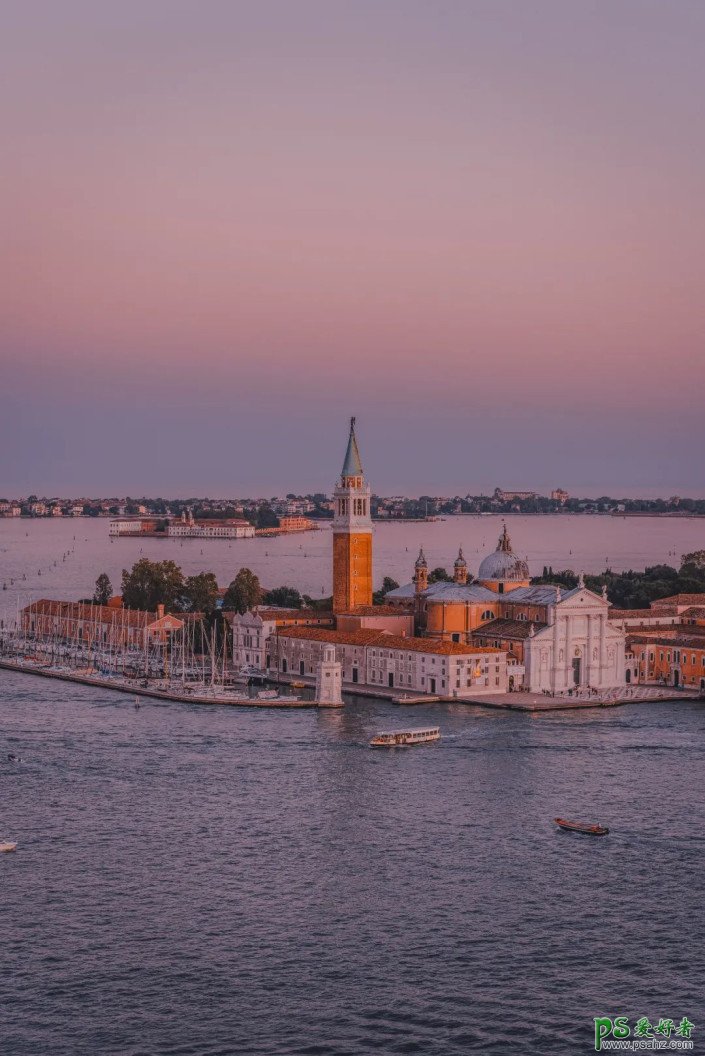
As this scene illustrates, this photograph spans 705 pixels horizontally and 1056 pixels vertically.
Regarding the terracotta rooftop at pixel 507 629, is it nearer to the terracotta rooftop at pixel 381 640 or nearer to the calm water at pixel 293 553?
the terracotta rooftop at pixel 381 640

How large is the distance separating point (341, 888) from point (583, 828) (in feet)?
15.6

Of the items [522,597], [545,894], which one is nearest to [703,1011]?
[545,894]

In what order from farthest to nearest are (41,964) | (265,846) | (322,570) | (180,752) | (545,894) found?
(322,570) → (180,752) → (265,846) → (545,894) → (41,964)

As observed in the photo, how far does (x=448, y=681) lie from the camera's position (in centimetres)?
3844

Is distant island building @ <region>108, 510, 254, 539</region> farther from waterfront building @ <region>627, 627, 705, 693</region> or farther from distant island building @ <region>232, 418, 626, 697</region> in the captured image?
waterfront building @ <region>627, 627, 705, 693</region>

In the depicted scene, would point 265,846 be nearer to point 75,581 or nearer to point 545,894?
point 545,894

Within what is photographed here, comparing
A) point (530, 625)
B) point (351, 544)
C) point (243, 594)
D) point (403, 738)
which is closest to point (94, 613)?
point (243, 594)

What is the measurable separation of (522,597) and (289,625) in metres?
6.87

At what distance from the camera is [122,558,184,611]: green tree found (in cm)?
5631

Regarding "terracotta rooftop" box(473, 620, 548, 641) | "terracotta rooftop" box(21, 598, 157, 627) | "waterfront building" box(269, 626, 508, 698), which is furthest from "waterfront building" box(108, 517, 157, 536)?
"terracotta rooftop" box(473, 620, 548, 641)

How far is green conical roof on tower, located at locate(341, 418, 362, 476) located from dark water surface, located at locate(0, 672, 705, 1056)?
15.9m

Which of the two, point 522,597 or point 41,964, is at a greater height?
point 522,597

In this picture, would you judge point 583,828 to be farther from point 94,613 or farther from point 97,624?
point 94,613

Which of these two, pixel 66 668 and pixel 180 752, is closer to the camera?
pixel 180 752
